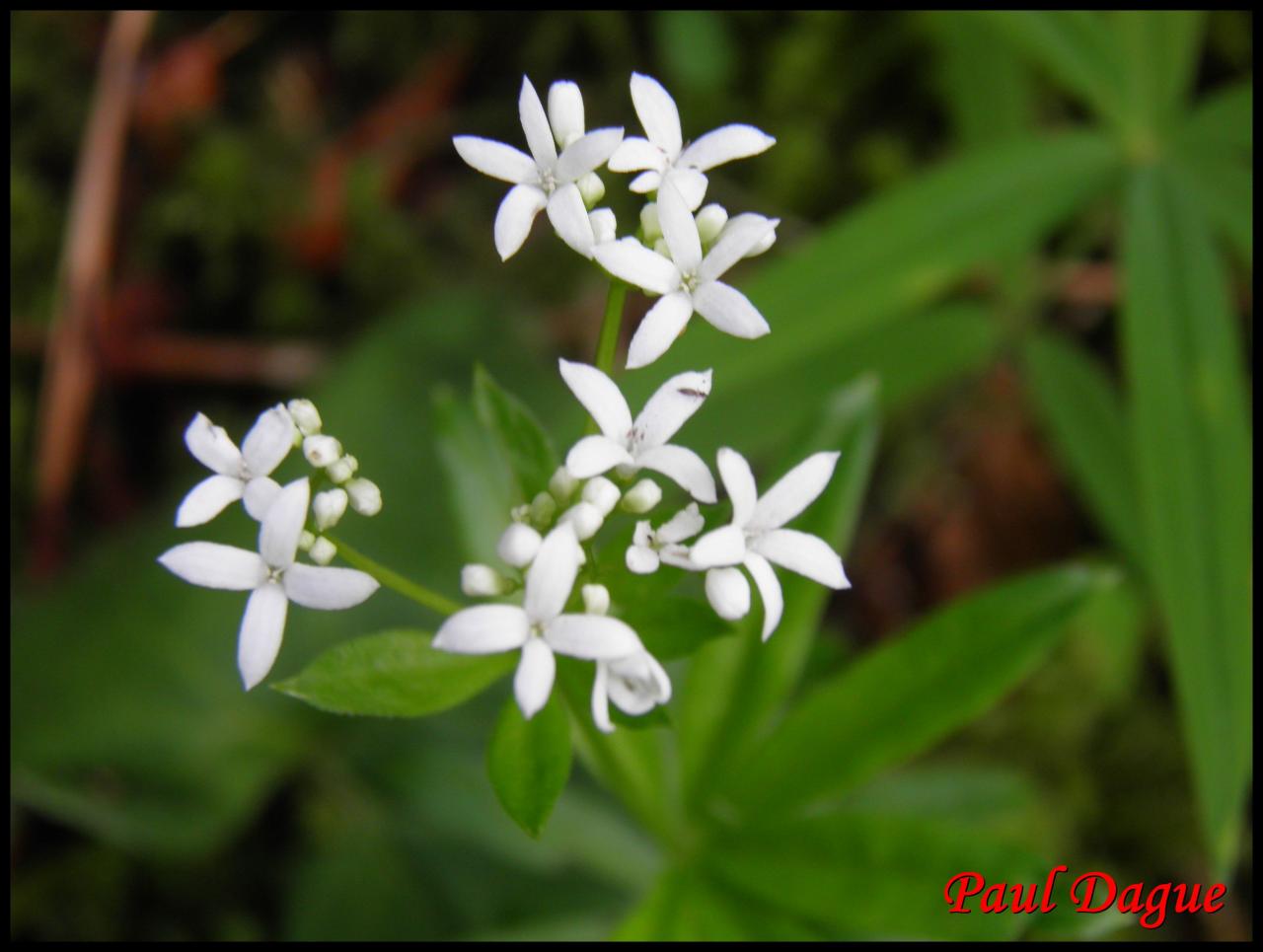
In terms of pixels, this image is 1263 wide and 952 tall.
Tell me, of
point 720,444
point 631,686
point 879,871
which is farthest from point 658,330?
point 720,444

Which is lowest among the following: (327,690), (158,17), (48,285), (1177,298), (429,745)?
(327,690)

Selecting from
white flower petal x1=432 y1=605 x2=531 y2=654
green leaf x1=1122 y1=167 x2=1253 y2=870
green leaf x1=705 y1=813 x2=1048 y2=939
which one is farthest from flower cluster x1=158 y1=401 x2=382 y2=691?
green leaf x1=1122 y1=167 x2=1253 y2=870

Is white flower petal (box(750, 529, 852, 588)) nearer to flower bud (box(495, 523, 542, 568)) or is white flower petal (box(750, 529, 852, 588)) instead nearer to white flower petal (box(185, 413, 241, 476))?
flower bud (box(495, 523, 542, 568))

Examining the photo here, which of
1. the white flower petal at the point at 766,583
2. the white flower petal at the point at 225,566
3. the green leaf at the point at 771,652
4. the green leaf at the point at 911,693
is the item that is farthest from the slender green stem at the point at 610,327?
the green leaf at the point at 911,693

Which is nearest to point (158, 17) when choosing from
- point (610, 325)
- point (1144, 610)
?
point (610, 325)

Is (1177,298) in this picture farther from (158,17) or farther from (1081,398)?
(158,17)

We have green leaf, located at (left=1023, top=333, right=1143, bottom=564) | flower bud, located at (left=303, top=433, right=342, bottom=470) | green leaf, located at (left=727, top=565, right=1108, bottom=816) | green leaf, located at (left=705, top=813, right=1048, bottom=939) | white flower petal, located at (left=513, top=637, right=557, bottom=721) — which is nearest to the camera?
white flower petal, located at (left=513, top=637, right=557, bottom=721)
